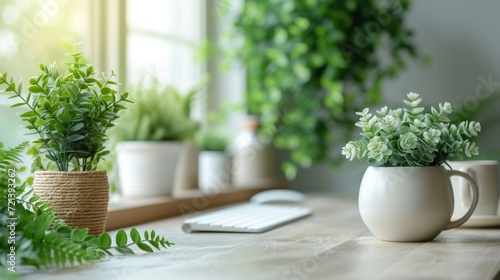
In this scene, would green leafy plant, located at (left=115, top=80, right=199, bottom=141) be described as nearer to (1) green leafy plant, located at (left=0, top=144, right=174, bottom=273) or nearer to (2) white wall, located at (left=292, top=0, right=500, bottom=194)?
(1) green leafy plant, located at (left=0, top=144, right=174, bottom=273)

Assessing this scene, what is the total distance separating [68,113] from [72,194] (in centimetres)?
14

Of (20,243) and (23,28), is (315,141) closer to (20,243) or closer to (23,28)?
(23,28)

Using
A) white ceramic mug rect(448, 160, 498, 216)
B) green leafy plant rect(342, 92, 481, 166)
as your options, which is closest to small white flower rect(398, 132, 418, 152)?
green leafy plant rect(342, 92, 481, 166)

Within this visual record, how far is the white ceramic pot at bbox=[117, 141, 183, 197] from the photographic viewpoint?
1836mm

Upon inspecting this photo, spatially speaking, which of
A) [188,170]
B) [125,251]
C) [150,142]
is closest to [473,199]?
[125,251]

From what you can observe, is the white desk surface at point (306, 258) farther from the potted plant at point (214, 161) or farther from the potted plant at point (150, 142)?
the potted plant at point (214, 161)

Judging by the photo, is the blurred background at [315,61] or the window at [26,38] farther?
the blurred background at [315,61]

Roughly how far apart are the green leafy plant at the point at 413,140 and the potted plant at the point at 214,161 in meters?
1.09

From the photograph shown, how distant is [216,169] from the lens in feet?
7.59

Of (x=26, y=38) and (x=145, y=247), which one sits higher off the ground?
(x=26, y=38)

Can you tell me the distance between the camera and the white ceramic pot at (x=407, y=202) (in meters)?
1.21

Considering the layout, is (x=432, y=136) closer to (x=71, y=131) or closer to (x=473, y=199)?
(x=473, y=199)

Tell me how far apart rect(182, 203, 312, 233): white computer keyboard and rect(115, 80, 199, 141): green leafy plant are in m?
0.27

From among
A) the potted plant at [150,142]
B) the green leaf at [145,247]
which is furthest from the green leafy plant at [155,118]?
the green leaf at [145,247]
